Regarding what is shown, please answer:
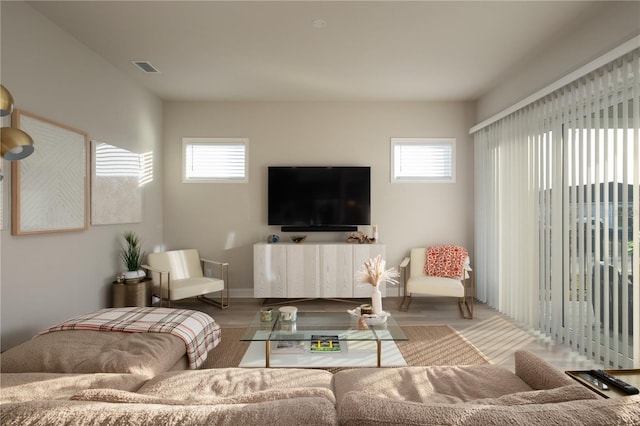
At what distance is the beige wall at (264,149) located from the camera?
529 centimetres

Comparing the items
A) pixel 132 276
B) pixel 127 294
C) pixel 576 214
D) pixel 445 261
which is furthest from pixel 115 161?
pixel 576 214

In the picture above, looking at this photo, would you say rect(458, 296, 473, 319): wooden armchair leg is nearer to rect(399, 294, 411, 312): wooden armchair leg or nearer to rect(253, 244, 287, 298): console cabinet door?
rect(399, 294, 411, 312): wooden armchair leg

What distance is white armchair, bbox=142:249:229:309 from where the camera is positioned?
13.9 feet

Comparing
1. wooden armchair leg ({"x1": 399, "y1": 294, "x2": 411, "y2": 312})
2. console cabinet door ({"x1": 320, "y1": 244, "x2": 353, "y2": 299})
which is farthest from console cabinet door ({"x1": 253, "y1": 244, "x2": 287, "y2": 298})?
wooden armchair leg ({"x1": 399, "y1": 294, "x2": 411, "y2": 312})

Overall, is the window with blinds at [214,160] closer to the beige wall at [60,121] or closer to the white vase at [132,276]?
the beige wall at [60,121]

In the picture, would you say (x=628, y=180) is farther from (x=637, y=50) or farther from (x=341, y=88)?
(x=341, y=88)

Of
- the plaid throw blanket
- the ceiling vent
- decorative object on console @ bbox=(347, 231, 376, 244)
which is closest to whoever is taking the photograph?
the plaid throw blanket

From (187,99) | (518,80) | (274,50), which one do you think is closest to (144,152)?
(187,99)

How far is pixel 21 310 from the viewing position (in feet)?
9.08

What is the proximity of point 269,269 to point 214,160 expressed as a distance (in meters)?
1.76

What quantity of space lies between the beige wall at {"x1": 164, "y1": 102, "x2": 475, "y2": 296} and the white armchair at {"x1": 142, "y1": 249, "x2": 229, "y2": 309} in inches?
9.4

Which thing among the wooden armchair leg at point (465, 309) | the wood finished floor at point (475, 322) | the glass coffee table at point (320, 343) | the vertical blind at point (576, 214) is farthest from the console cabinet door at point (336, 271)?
the vertical blind at point (576, 214)

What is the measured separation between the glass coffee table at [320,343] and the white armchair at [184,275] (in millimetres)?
1470

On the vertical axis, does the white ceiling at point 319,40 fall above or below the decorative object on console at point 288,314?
above
